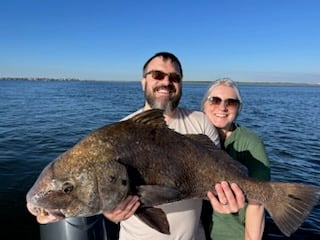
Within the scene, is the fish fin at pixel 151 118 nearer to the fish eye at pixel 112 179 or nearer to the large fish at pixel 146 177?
the large fish at pixel 146 177

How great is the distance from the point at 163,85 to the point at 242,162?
4.70 ft

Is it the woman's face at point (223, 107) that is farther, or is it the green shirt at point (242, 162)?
the woman's face at point (223, 107)

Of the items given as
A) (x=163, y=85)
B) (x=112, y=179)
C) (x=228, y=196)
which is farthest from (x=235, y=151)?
(x=112, y=179)

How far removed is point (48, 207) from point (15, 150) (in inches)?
585

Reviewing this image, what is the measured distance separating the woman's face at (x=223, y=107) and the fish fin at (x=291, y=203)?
1391 millimetres

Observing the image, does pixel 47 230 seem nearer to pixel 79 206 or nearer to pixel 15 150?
pixel 79 206

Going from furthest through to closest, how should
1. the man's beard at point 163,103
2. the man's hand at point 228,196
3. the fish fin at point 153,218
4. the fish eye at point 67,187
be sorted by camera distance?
1. the man's beard at point 163,103
2. the man's hand at point 228,196
3. the fish fin at point 153,218
4. the fish eye at point 67,187

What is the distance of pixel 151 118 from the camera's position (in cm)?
346

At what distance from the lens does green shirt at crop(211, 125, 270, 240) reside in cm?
432

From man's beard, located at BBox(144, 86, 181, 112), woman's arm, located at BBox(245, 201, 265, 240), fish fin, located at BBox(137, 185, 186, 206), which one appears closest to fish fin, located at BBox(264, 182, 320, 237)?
woman's arm, located at BBox(245, 201, 265, 240)

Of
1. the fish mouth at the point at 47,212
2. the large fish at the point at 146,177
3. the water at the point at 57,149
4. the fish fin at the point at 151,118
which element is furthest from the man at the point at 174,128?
the water at the point at 57,149

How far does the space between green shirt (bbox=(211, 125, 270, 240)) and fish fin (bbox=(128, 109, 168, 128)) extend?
1.44 m

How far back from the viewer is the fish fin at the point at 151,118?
11.3 ft

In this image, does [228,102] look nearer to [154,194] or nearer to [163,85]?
[163,85]
